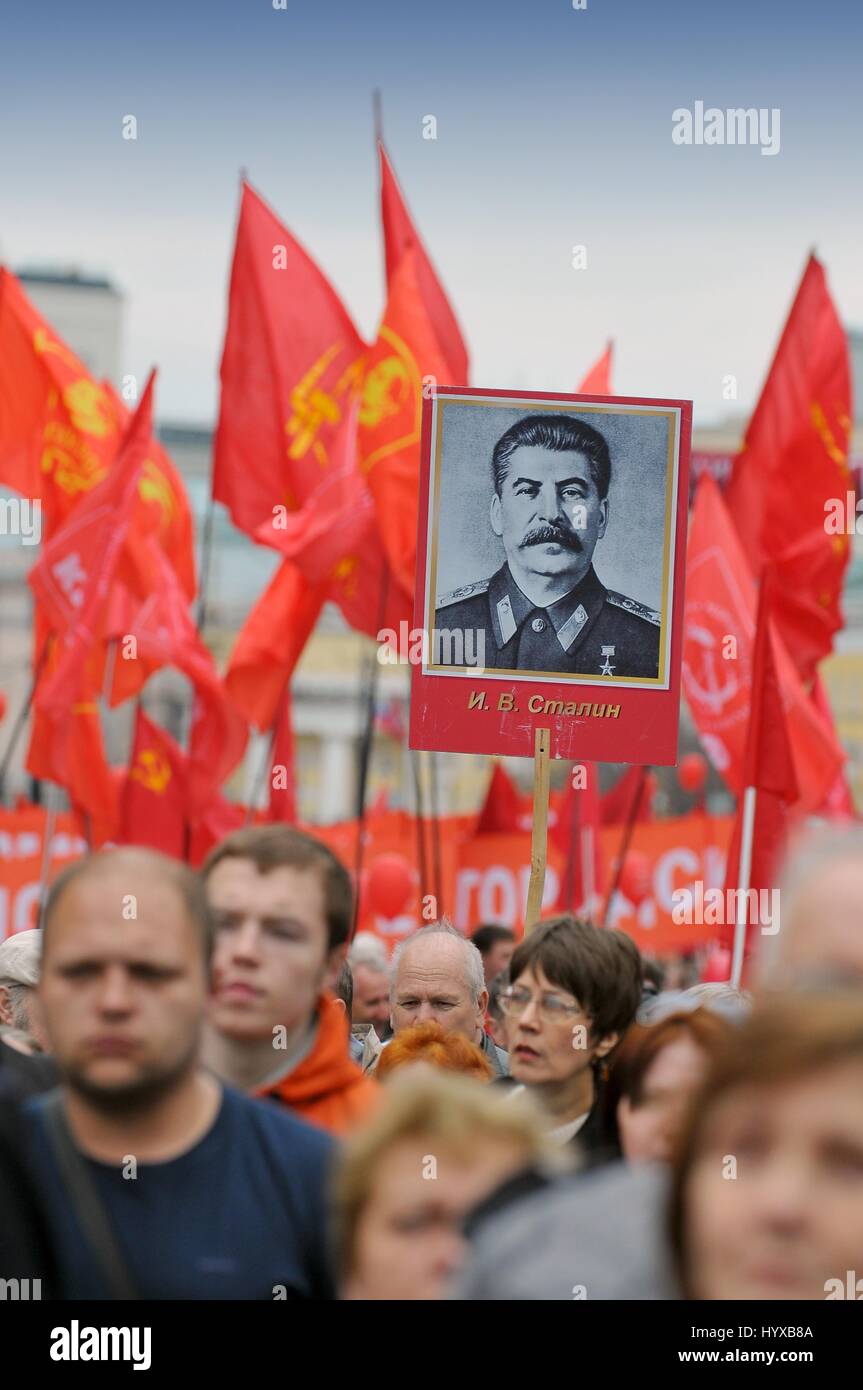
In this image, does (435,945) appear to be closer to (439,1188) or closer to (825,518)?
(439,1188)

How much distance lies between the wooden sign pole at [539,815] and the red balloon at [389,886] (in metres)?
8.24

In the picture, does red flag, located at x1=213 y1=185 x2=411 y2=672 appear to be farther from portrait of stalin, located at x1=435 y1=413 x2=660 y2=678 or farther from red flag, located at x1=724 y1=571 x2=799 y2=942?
portrait of stalin, located at x1=435 y1=413 x2=660 y2=678

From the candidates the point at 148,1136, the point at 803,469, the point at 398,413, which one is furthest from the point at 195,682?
the point at 148,1136

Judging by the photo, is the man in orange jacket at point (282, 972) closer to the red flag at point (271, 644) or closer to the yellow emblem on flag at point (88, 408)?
the red flag at point (271, 644)

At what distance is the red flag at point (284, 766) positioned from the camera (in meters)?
12.0

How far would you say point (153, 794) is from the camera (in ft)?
46.3

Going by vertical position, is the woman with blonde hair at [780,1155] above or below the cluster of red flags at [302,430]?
below

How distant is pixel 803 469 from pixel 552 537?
7.56 metres

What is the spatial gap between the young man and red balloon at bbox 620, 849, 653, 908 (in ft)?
39.5

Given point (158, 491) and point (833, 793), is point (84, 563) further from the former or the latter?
point (833, 793)

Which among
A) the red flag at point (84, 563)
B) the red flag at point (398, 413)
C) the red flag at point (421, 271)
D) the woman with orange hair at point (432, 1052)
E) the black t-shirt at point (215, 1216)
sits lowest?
the black t-shirt at point (215, 1216)

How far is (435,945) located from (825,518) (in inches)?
291

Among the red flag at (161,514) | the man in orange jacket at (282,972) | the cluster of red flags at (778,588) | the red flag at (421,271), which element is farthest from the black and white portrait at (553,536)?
the red flag at (161,514)

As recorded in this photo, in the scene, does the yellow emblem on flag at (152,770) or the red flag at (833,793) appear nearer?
the red flag at (833,793)
